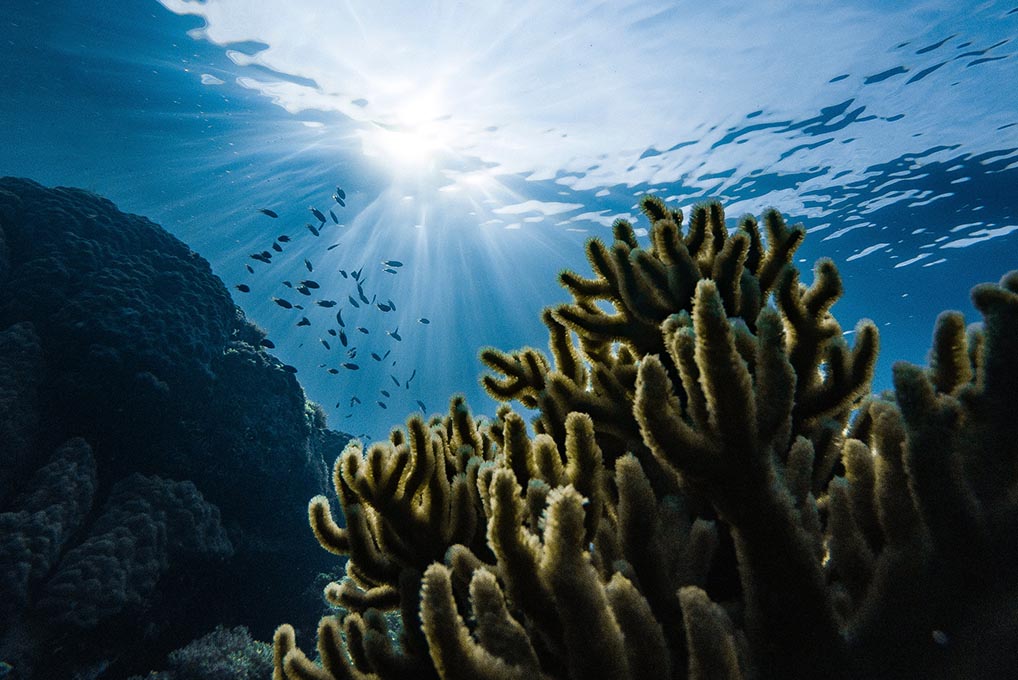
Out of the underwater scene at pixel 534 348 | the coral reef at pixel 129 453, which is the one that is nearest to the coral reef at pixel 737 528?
the underwater scene at pixel 534 348

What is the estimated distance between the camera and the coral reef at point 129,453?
22.2 feet

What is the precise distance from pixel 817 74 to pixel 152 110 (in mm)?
25640

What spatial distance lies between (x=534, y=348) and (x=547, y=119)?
15.4m

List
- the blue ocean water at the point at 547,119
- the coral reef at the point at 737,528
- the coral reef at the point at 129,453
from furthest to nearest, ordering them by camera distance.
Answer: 1. the blue ocean water at the point at 547,119
2. the coral reef at the point at 129,453
3. the coral reef at the point at 737,528

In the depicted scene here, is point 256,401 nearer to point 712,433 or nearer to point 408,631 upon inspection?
point 408,631

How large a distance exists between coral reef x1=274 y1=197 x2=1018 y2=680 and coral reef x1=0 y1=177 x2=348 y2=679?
772 centimetres

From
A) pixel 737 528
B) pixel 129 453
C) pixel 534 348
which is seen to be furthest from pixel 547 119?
pixel 737 528

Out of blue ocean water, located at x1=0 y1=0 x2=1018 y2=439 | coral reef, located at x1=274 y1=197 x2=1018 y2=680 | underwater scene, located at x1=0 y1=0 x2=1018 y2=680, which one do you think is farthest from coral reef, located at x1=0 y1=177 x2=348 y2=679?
coral reef, located at x1=274 y1=197 x2=1018 y2=680

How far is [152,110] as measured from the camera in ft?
68.1

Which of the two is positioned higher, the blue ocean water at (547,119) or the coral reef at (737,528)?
the blue ocean water at (547,119)

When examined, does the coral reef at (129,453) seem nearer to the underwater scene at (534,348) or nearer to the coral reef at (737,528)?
the underwater scene at (534,348)

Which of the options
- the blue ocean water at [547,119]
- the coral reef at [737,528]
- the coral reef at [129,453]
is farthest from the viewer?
the blue ocean water at [547,119]

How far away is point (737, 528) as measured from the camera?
1155 millimetres

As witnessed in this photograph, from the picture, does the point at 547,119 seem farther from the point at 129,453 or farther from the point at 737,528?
the point at 737,528
